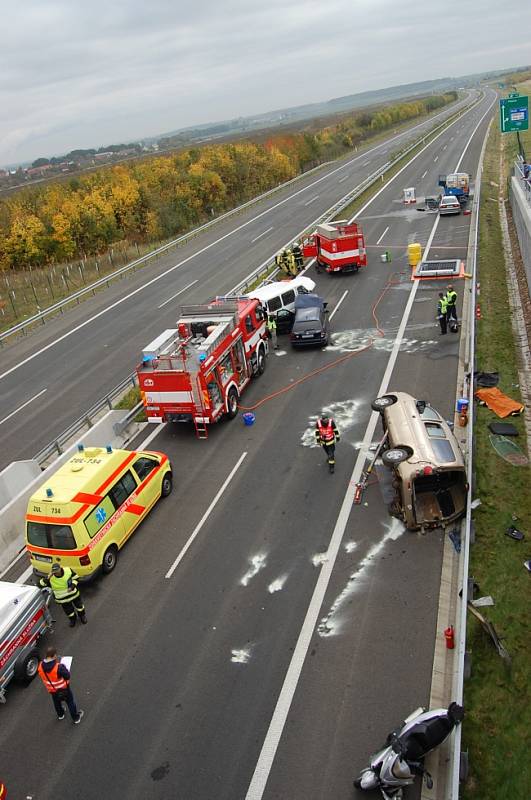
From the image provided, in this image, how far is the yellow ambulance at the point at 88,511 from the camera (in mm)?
11617

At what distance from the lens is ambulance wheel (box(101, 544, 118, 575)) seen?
12.2 meters

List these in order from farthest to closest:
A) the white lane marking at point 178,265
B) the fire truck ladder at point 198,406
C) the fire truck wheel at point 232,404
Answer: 1. the white lane marking at point 178,265
2. the fire truck wheel at point 232,404
3. the fire truck ladder at point 198,406

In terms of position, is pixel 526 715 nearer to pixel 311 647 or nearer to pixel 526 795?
pixel 526 795

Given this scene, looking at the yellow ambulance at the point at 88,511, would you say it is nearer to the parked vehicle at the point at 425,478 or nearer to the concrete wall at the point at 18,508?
the concrete wall at the point at 18,508

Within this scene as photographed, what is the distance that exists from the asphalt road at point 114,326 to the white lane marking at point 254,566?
9.80 meters

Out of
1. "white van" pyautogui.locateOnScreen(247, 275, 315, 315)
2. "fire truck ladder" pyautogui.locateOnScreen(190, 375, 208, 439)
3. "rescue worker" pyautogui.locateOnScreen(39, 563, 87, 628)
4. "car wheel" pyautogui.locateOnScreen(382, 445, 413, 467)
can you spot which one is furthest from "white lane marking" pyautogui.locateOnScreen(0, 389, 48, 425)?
"car wheel" pyautogui.locateOnScreen(382, 445, 413, 467)

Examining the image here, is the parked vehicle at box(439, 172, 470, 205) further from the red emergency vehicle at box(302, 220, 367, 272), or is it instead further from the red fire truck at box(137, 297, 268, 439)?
the red fire truck at box(137, 297, 268, 439)

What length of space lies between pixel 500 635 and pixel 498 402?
8384 mm

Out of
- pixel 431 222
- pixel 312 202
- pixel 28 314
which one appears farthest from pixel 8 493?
pixel 312 202

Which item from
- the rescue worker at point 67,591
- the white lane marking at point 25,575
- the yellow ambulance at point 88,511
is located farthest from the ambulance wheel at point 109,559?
the white lane marking at point 25,575

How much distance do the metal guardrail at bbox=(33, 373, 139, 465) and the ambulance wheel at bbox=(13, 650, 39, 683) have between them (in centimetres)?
673

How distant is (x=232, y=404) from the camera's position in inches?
721

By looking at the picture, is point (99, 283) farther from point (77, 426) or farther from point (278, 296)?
point (77, 426)

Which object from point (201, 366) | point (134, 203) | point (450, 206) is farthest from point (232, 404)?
point (134, 203)
